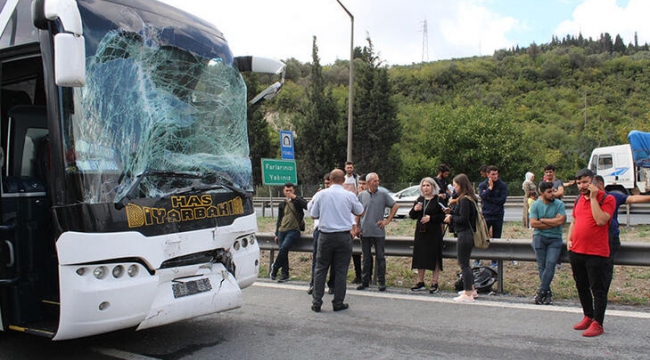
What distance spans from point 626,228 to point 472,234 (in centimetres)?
820

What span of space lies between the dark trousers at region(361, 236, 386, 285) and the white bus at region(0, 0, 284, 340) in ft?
9.53

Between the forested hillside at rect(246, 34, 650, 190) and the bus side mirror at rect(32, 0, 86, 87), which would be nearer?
the bus side mirror at rect(32, 0, 86, 87)

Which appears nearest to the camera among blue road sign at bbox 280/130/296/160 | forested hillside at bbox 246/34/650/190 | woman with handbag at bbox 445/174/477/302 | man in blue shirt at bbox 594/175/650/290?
man in blue shirt at bbox 594/175/650/290

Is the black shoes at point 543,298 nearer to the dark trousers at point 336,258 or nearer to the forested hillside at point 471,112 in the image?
the dark trousers at point 336,258

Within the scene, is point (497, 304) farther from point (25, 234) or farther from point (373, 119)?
point (373, 119)

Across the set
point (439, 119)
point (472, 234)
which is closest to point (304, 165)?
point (439, 119)

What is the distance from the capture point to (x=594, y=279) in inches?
208

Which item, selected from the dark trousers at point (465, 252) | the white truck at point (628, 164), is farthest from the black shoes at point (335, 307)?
the white truck at point (628, 164)

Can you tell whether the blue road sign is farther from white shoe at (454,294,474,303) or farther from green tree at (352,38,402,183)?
green tree at (352,38,402,183)

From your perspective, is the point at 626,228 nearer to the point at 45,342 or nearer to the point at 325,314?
the point at 325,314

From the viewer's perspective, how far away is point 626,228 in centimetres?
1308

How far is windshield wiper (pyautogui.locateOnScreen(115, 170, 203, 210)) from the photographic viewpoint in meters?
4.27

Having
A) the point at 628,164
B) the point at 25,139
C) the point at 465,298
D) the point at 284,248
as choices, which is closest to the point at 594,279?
the point at 465,298

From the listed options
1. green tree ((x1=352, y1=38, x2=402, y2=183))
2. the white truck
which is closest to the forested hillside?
green tree ((x1=352, y1=38, x2=402, y2=183))
